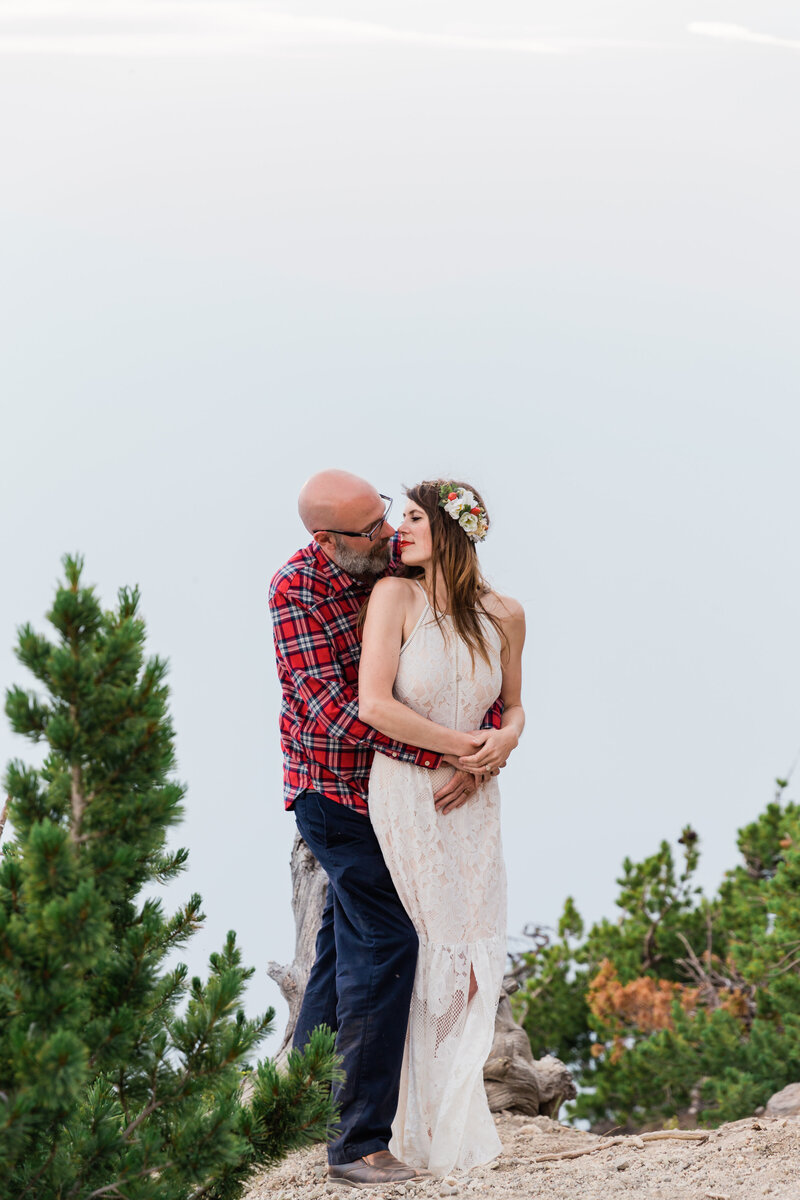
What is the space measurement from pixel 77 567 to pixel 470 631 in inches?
64.6

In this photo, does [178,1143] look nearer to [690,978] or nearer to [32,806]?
[32,806]

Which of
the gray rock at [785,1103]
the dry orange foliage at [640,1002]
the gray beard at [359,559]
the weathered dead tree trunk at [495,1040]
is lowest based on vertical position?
the gray rock at [785,1103]

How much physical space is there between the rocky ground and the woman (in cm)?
21

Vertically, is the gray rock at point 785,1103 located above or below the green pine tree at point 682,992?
below

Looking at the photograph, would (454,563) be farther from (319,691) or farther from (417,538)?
(319,691)

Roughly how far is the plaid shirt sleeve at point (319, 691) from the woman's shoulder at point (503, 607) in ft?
1.76

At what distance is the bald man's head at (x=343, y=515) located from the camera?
3945mm

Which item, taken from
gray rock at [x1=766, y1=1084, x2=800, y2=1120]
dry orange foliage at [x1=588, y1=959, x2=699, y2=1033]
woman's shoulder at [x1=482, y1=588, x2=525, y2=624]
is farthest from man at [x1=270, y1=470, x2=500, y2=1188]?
dry orange foliage at [x1=588, y1=959, x2=699, y2=1033]

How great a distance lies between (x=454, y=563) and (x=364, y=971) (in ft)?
4.39

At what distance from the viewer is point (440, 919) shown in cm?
396

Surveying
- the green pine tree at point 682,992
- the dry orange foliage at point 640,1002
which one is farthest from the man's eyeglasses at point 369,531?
the dry orange foliage at point 640,1002

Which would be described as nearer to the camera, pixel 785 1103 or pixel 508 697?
pixel 508 697

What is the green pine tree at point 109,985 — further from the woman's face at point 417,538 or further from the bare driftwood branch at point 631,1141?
the bare driftwood branch at point 631,1141

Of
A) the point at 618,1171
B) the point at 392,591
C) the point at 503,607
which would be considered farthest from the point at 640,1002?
the point at 392,591
